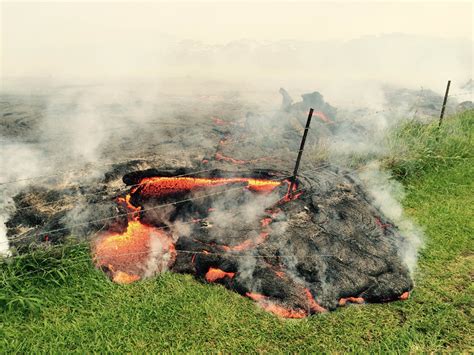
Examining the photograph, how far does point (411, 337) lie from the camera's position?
3.41 m

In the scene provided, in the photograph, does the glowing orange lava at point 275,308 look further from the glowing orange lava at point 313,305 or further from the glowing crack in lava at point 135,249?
the glowing crack in lava at point 135,249

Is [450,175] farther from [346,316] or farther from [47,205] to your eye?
[47,205]

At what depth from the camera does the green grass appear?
10.7 feet

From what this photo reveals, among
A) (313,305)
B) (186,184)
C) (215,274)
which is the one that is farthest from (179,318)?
(186,184)

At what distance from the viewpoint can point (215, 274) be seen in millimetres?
3996

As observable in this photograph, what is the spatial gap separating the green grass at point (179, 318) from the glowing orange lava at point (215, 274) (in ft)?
0.43

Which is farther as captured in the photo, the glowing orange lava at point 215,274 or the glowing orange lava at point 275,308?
the glowing orange lava at point 215,274

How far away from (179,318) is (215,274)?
664mm

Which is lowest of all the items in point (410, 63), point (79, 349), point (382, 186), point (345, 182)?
point (79, 349)

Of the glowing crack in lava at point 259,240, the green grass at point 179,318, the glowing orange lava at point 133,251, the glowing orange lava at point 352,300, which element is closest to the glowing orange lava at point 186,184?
the glowing crack in lava at point 259,240

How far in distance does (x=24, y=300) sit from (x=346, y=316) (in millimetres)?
3342

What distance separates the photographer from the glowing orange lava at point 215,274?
396 cm

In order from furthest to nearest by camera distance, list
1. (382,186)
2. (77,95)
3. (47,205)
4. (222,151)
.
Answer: (77,95) < (382,186) < (222,151) < (47,205)

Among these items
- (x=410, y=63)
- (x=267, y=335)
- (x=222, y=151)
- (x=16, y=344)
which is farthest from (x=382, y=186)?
(x=410, y=63)
